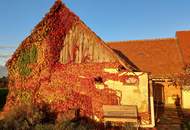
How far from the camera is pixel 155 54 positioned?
28203mm

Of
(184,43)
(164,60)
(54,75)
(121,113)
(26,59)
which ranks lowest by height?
(121,113)

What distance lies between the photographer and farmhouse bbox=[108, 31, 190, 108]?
24.4m

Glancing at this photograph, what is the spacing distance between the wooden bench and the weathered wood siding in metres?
2.60

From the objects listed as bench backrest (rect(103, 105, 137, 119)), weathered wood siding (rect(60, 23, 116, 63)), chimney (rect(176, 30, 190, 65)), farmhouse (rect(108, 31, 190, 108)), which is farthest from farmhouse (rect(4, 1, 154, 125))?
chimney (rect(176, 30, 190, 65))

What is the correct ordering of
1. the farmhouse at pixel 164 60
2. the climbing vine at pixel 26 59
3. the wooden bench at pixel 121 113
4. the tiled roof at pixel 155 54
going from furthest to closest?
the tiled roof at pixel 155 54, the farmhouse at pixel 164 60, the climbing vine at pixel 26 59, the wooden bench at pixel 121 113

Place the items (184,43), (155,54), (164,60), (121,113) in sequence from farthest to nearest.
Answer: (184,43) < (155,54) < (164,60) < (121,113)

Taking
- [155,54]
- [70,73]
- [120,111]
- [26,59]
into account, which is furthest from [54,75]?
[155,54]

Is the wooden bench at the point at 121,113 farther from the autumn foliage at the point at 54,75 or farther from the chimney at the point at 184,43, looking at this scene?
the chimney at the point at 184,43

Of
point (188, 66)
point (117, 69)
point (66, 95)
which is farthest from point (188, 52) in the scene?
point (66, 95)

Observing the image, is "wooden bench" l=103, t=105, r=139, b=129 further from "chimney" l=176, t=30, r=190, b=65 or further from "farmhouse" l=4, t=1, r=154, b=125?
"chimney" l=176, t=30, r=190, b=65

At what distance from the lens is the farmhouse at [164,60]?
80.1 ft

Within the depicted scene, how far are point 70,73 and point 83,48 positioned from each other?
5.20ft


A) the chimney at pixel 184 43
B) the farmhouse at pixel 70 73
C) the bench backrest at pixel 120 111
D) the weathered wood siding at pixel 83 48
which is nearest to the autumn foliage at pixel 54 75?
the farmhouse at pixel 70 73

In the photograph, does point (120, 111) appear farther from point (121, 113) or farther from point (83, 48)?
point (83, 48)
